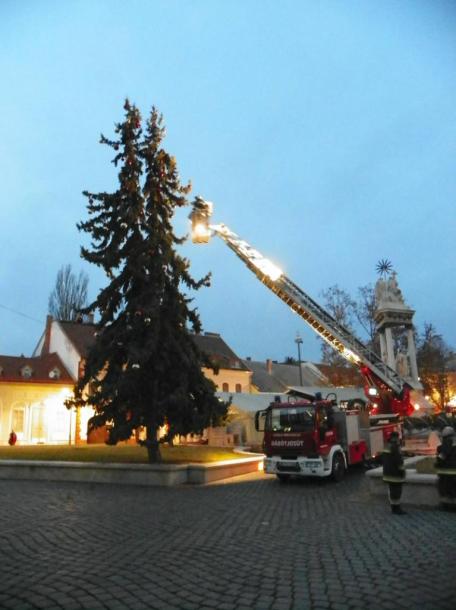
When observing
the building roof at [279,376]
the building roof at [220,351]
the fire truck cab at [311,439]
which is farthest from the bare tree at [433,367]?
the fire truck cab at [311,439]

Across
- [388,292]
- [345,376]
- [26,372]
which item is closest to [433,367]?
[345,376]

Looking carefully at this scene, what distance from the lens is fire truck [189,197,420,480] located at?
50.6 ft

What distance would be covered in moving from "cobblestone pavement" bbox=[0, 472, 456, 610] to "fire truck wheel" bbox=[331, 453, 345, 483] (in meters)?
3.33

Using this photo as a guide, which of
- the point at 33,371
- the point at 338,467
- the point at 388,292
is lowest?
the point at 338,467

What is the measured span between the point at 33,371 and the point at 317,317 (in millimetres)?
23868

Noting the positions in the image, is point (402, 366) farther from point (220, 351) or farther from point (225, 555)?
point (220, 351)

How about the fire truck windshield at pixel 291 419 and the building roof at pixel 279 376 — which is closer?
the fire truck windshield at pixel 291 419

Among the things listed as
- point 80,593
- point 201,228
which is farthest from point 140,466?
point 80,593

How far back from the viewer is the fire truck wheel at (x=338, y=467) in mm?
15797

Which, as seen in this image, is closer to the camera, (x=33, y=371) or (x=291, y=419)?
(x=291, y=419)

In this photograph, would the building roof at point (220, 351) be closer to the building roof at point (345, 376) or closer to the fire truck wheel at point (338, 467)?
the building roof at point (345, 376)

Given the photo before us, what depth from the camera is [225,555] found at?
709cm

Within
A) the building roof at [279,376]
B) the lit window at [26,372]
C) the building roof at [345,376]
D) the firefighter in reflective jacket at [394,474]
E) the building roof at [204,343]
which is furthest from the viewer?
the building roof at [279,376]

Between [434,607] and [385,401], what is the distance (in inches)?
685
